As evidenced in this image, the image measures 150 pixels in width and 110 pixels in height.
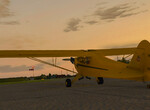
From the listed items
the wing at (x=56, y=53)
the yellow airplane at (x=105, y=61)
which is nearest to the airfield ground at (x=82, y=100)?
the yellow airplane at (x=105, y=61)

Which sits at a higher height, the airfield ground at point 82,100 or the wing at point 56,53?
the wing at point 56,53

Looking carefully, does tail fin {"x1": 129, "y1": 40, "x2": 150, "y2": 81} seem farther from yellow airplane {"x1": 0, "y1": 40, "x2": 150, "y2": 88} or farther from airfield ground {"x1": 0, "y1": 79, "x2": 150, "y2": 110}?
airfield ground {"x1": 0, "y1": 79, "x2": 150, "y2": 110}

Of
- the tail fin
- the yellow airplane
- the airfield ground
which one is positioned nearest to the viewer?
the airfield ground

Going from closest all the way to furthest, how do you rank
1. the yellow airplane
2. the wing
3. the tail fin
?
the tail fin, the yellow airplane, the wing

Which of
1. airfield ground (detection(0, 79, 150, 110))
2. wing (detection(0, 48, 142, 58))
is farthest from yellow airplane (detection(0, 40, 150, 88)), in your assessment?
airfield ground (detection(0, 79, 150, 110))

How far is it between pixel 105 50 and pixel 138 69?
4262mm

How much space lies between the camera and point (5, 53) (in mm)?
13484

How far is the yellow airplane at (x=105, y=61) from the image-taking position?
37.6 ft

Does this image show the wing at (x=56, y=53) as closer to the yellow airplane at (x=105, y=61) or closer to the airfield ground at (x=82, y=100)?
the yellow airplane at (x=105, y=61)

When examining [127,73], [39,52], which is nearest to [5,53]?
[39,52]

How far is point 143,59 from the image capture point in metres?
11.5

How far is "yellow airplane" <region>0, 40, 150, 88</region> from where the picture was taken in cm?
1146

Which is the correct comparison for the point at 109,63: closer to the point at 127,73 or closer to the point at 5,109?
the point at 127,73

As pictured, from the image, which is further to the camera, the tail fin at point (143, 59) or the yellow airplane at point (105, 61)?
the yellow airplane at point (105, 61)
